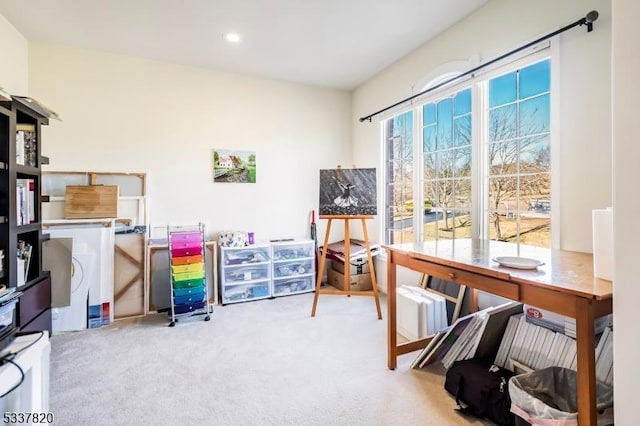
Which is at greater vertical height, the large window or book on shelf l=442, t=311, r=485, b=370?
the large window

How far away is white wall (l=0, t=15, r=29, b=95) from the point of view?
8.97ft

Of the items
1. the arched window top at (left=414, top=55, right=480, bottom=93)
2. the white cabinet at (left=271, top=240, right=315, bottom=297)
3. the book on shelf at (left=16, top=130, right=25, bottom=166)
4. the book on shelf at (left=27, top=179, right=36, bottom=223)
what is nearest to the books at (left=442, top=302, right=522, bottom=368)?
the arched window top at (left=414, top=55, right=480, bottom=93)

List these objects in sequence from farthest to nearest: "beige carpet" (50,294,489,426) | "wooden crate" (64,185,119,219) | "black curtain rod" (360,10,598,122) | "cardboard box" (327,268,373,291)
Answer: "cardboard box" (327,268,373,291), "wooden crate" (64,185,119,219), "black curtain rod" (360,10,598,122), "beige carpet" (50,294,489,426)

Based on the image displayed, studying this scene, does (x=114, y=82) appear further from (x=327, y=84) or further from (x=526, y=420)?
(x=526, y=420)

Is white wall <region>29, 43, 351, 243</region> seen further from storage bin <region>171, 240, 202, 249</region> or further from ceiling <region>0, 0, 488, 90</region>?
storage bin <region>171, 240, 202, 249</region>

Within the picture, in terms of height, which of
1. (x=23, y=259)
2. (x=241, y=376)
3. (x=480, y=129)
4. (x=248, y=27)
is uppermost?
(x=248, y=27)

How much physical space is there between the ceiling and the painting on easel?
52.5 inches

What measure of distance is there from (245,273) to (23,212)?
6.87ft

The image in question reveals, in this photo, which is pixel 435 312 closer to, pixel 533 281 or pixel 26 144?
pixel 533 281

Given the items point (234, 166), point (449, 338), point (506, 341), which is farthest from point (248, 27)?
point (506, 341)

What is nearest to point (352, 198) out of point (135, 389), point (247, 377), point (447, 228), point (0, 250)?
point (447, 228)

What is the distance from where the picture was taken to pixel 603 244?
1.34 m

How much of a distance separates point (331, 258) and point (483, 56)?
2872 millimetres

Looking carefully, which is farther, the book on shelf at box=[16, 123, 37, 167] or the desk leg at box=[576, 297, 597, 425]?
the book on shelf at box=[16, 123, 37, 167]
